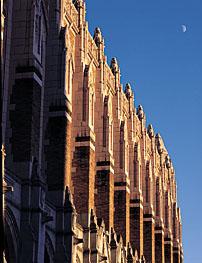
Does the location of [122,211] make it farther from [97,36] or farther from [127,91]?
[127,91]

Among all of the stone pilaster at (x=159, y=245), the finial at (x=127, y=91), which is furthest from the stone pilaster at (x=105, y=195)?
the stone pilaster at (x=159, y=245)

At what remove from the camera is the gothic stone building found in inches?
1045

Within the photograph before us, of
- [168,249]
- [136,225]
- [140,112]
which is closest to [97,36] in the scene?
[136,225]

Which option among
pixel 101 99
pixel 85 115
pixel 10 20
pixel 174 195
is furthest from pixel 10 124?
pixel 174 195

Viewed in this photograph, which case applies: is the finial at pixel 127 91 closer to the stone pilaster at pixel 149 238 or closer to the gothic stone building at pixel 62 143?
the gothic stone building at pixel 62 143

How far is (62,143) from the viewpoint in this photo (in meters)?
32.1

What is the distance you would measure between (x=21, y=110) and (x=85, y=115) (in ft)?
32.6

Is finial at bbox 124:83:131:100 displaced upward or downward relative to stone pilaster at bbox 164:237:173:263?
upward

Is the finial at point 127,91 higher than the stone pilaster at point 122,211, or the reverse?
the finial at point 127,91

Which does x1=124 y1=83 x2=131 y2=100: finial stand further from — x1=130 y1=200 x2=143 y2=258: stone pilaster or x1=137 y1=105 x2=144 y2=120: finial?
x1=130 y1=200 x2=143 y2=258: stone pilaster

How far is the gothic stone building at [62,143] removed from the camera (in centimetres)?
2655

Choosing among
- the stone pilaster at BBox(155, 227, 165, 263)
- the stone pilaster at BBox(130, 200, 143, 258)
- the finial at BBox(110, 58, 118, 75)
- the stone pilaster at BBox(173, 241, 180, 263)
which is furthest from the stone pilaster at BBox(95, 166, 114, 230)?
the stone pilaster at BBox(173, 241, 180, 263)

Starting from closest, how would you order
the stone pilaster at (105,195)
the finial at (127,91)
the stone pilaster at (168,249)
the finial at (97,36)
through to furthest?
1. the stone pilaster at (105,195)
2. the finial at (97,36)
3. the finial at (127,91)
4. the stone pilaster at (168,249)

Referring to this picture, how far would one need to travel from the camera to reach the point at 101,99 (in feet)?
142
